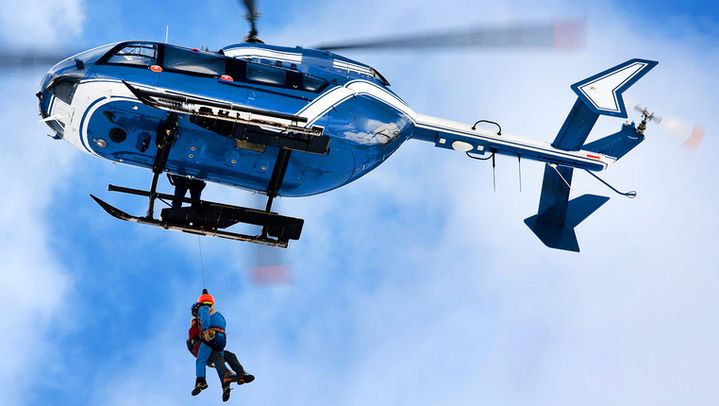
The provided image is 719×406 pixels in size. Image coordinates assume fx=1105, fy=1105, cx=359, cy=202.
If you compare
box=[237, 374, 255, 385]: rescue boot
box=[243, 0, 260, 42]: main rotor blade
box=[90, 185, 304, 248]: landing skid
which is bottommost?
box=[237, 374, 255, 385]: rescue boot

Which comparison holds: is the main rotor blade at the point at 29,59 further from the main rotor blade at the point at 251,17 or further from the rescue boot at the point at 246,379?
the rescue boot at the point at 246,379

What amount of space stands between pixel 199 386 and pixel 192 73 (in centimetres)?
436

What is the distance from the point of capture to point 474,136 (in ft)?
56.1

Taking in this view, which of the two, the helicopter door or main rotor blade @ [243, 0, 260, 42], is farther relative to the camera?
main rotor blade @ [243, 0, 260, 42]

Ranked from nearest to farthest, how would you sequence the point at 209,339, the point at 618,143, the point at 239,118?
1. the point at 239,118
2. the point at 209,339
3. the point at 618,143

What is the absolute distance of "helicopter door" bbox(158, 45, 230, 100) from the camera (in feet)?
47.8

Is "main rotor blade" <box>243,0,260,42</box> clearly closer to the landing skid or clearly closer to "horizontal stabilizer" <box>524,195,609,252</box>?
the landing skid

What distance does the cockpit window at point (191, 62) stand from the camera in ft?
48.1

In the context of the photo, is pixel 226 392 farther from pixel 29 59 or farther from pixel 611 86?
pixel 611 86

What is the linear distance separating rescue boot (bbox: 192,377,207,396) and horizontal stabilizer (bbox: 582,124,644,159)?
7147 mm

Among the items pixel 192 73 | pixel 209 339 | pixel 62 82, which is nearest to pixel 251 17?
pixel 192 73

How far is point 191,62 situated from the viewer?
14727mm

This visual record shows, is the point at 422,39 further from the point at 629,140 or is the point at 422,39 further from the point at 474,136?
the point at 629,140

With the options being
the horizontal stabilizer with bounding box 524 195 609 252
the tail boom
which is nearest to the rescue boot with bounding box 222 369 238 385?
the tail boom
